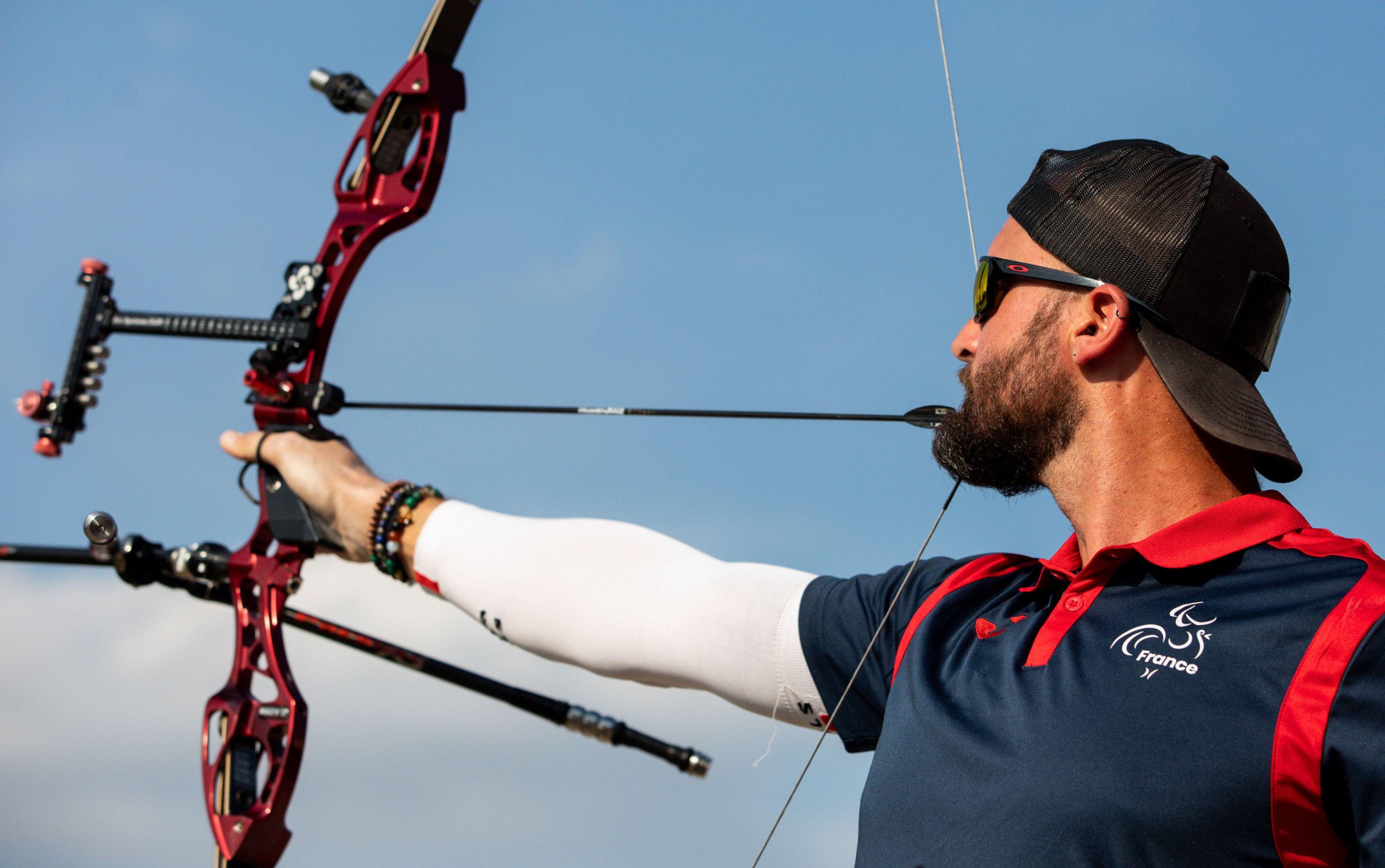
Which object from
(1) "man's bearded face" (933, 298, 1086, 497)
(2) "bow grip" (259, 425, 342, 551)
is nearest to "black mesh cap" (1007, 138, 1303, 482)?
(1) "man's bearded face" (933, 298, 1086, 497)

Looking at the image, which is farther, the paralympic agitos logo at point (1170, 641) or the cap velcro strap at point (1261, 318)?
the cap velcro strap at point (1261, 318)

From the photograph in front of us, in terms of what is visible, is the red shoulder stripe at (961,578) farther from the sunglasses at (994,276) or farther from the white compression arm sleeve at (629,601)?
the sunglasses at (994,276)

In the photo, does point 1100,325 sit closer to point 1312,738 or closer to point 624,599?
point 1312,738

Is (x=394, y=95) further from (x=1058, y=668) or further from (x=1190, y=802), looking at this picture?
(x=1190, y=802)

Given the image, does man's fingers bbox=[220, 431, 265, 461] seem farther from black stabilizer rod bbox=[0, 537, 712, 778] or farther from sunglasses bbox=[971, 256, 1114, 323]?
sunglasses bbox=[971, 256, 1114, 323]

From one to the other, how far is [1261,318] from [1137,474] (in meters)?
0.28

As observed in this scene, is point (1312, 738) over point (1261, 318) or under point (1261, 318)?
under

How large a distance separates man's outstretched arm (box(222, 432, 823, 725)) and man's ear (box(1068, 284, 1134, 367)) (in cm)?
54

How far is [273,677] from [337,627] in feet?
0.55

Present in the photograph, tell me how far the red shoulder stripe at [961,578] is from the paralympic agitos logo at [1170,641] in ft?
1.05

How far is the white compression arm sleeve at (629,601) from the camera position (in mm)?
1798

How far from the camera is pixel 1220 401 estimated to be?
58.6 inches

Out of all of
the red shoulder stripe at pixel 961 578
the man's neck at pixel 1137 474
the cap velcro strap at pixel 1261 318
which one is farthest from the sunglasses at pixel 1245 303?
the red shoulder stripe at pixel 961 578

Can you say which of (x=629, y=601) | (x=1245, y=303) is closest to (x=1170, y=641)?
(x=1245, y=303)
